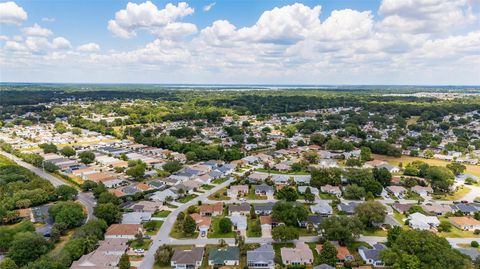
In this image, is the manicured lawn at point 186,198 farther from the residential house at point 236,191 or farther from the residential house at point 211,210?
the residential house at point 236,191

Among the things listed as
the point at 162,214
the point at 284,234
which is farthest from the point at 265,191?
the point at 284,234

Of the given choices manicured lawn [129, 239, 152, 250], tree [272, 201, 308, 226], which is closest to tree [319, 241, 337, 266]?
tree [272, 201, 308, 226]

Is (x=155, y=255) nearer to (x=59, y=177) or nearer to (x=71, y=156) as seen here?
(x=59, y=177)

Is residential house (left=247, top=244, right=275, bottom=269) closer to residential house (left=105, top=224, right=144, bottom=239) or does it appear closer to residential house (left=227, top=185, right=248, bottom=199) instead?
residential house (left=105, top=224, right=144, bottom=239)

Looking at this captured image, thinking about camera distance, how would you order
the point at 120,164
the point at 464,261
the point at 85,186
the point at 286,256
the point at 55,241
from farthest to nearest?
the point at 120,164 < the point at 85,186 < the point at 55,241 < the point at 286,256 < the point at 464,261

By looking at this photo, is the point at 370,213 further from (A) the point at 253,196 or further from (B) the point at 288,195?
(A) the point at 253,196

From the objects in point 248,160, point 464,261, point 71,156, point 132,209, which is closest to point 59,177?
point 71,156

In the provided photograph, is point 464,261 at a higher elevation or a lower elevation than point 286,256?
higher
